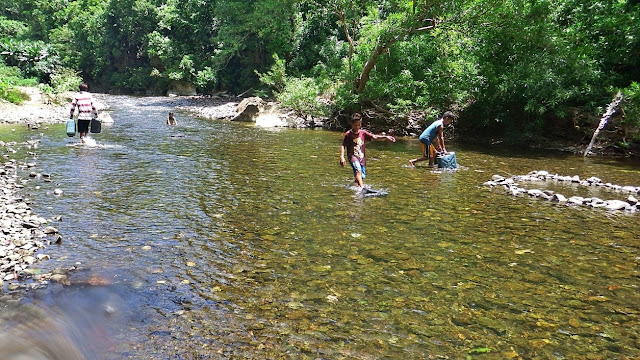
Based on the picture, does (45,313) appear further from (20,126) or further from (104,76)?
(104,76)

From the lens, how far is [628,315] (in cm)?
448

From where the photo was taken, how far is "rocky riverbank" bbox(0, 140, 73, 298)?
16.1 ft

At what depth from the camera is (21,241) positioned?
5.80 metres

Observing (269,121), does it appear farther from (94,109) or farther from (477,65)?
(94,109)

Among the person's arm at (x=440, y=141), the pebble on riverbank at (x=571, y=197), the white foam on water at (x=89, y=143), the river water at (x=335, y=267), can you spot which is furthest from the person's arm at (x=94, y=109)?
the pebble on riverbank at (x=571, y=197)

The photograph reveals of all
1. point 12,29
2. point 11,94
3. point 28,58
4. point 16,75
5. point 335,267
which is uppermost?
point 12,29

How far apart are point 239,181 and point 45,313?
6.53 meters

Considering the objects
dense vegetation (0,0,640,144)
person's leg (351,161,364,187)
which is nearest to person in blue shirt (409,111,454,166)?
person's leg (351,161,364,187)

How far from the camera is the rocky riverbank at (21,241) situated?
4.90 metres

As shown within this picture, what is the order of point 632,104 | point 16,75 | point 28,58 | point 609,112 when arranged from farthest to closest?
point 28,58 → point 16,75 → point 609,112 → point 632,104

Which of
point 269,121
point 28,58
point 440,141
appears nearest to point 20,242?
point 440,141

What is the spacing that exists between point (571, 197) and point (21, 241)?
31.5 ft

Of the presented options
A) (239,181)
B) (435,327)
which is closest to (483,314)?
(435,327)

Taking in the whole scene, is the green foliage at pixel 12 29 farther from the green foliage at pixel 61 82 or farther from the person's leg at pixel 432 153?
the person's leg at pixel 432 153
